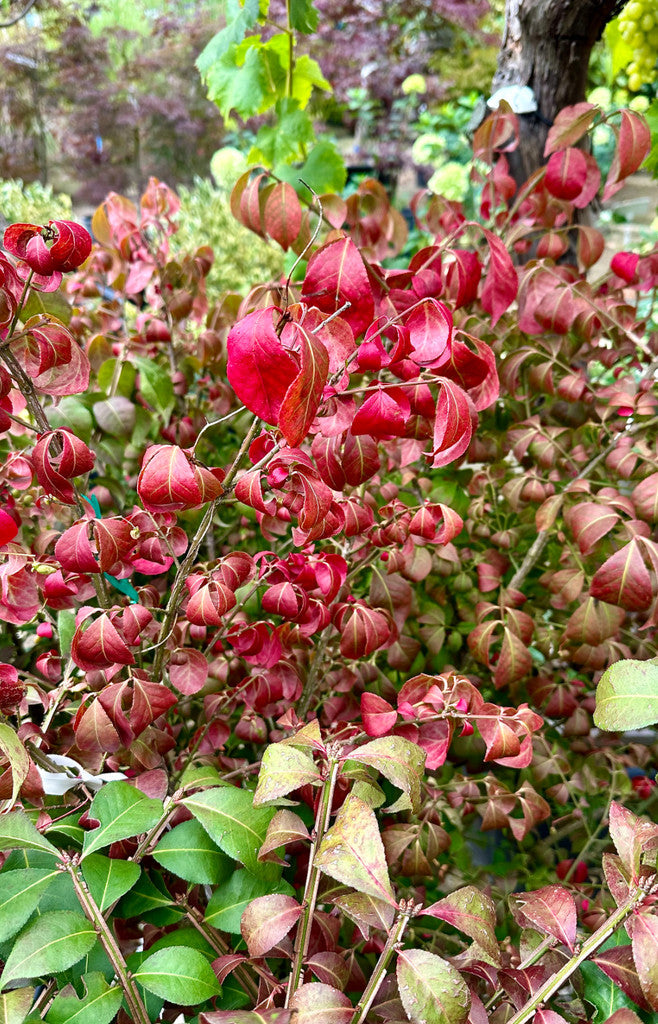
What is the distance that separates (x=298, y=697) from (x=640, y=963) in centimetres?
40

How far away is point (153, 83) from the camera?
5918 millimetres

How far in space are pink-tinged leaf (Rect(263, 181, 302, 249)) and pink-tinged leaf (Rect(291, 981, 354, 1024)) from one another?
24.8 inches

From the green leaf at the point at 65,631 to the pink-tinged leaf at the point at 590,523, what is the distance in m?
0.50

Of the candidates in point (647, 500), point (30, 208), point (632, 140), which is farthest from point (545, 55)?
point (30, 208)

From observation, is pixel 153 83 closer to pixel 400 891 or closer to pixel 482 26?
pixel 482 26

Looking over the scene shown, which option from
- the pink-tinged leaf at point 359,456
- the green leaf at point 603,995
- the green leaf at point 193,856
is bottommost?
the green leaf at point 193,856

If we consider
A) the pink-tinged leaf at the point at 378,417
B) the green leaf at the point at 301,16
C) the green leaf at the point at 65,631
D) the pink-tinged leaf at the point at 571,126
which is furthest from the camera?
the green leaf at the point at 301,16

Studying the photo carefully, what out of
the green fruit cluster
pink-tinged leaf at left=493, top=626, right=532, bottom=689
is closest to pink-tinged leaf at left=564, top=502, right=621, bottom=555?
pink-tinged leaf at left=493, top=626, right=532, bottom=689

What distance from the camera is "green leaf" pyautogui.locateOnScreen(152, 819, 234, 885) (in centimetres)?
53

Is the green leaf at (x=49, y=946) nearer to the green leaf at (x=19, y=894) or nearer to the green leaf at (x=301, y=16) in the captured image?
the green leaf at (x=19, y=894)

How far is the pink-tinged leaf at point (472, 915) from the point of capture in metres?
0.44

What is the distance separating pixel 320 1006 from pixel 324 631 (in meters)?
0.34

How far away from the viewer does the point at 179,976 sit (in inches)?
18.0

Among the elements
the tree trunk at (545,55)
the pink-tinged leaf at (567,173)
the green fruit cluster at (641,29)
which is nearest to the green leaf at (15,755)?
the pink-tinged leaf at (567,173)
